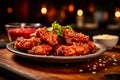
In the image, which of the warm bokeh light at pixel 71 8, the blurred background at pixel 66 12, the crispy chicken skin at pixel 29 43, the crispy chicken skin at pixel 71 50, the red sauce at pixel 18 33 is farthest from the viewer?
the warm bokeh light at pixel 71 8

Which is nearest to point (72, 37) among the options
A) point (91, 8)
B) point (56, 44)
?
point (56, 44)

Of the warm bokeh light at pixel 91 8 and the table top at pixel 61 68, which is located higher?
the table top at pixel 61 68

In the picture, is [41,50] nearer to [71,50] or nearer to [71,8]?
[71,50]

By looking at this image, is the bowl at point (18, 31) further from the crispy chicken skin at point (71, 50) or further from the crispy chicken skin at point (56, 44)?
the crispy chicken skin at point (71, 50)

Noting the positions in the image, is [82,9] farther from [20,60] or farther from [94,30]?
[20,60]

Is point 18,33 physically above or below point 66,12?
above

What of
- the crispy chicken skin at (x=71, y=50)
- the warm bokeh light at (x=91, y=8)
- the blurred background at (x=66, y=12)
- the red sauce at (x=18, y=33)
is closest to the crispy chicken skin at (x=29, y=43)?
the crispy chicken skin at (x=71, y=50)
